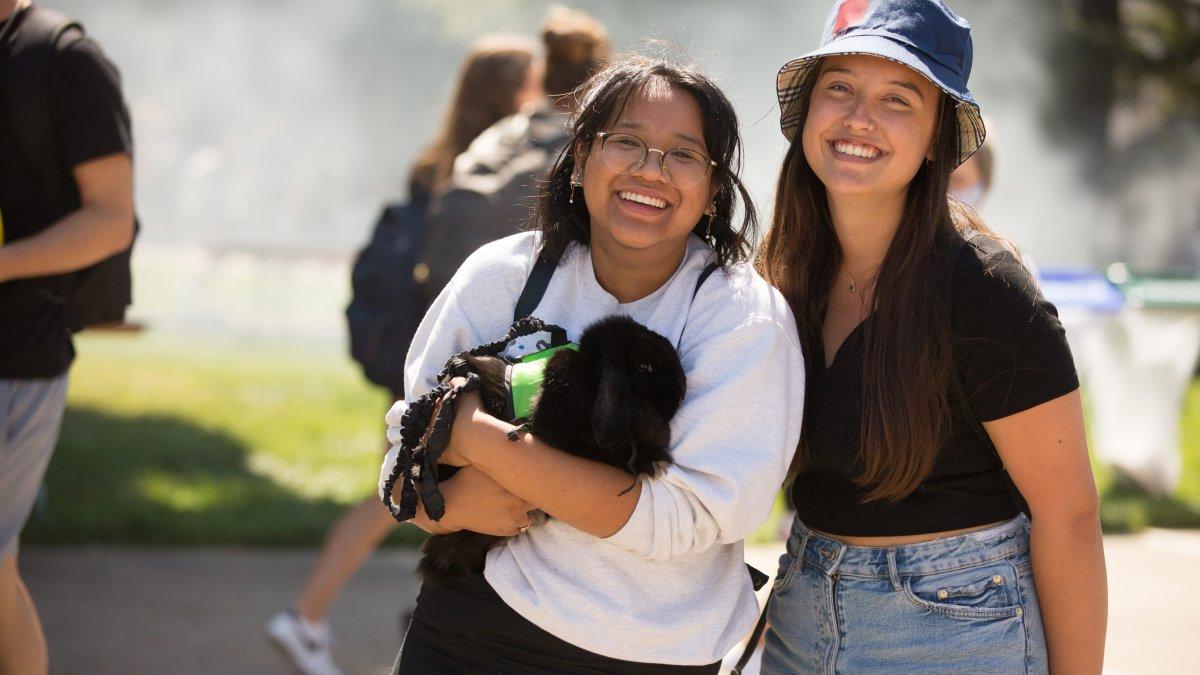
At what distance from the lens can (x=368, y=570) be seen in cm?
607

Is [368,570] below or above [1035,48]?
below

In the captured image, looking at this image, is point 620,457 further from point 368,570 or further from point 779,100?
point 368,570

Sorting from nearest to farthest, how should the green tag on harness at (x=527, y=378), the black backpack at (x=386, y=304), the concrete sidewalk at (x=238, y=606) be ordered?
1. the green tag on harness at (x=527, y=378)
2. the black backpack at (x=386, y=304)
3. the concrete sidewalk at (x=238, y=606)

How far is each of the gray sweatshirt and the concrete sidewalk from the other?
8.78 feet

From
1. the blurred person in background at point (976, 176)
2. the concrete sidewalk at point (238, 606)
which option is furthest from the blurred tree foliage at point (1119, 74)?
the blurred person in background at point (976, 176)

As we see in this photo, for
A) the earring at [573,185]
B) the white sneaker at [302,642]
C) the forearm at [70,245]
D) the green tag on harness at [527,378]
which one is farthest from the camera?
the white sneaker at [302,642]

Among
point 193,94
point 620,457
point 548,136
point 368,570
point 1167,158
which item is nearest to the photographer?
point 620,457

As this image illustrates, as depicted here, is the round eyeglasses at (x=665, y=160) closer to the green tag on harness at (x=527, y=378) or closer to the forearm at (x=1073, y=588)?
the green tag on harness at (x=527, y=378)

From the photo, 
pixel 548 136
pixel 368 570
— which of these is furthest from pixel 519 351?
pixel 368 570

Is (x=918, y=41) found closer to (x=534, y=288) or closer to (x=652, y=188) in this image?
(x=652, y=188)

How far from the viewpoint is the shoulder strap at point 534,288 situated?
2389mm

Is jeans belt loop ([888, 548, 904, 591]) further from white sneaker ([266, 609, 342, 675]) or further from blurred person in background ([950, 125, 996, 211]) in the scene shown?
white sneaker ([266, 609, 342, 675])

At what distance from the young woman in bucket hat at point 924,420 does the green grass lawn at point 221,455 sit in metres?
3.74

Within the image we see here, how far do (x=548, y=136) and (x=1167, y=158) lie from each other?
39.1ft
